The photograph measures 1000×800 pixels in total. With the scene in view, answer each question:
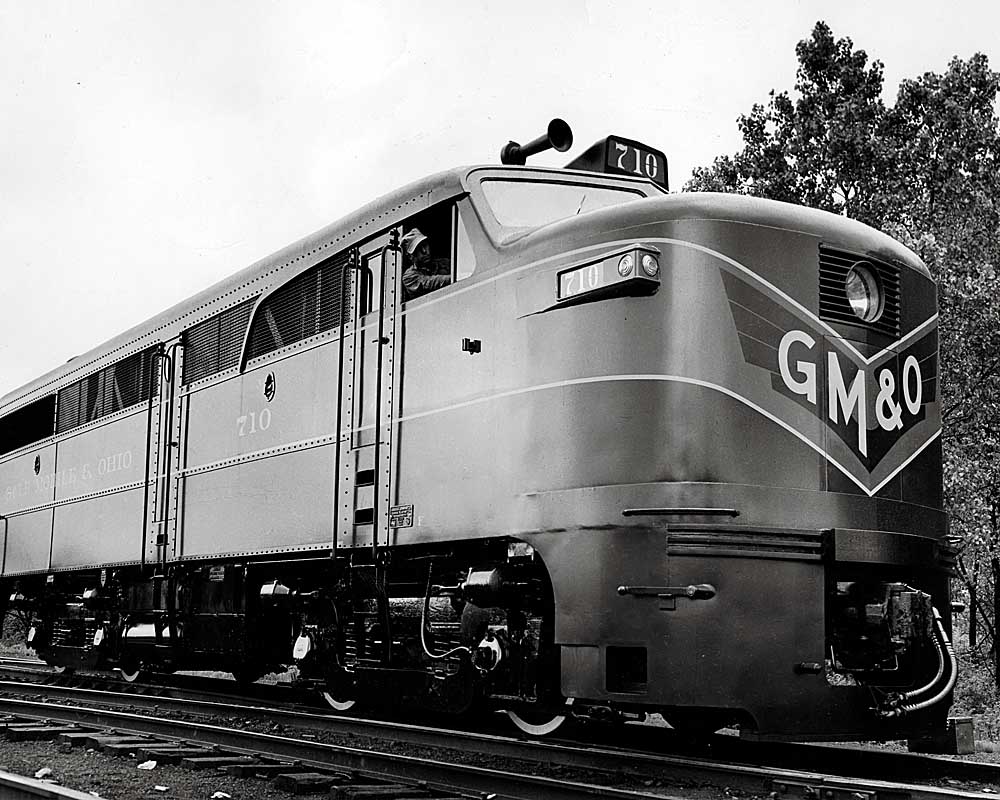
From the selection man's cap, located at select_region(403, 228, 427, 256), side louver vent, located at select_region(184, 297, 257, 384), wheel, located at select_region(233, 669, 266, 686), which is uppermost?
man's cap, located at select_region(403, 228, 427, 256)

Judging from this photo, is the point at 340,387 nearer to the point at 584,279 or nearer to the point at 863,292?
the point at 584,279

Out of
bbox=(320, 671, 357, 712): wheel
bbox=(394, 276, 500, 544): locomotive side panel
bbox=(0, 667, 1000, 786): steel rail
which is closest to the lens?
bbox=(0, 667, 1000, 786): steel rail

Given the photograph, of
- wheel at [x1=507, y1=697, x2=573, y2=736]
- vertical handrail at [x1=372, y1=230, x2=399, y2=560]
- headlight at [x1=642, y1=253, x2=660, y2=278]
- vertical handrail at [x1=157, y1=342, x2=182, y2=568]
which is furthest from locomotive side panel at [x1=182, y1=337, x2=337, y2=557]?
headlight at [x1=642, y1=253, x2=660, y2=278]

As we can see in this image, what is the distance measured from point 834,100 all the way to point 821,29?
1.78 meters

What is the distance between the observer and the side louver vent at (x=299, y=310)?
8.97m

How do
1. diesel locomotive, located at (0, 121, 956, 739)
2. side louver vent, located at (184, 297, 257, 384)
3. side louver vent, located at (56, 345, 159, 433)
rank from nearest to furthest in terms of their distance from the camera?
diesel locomotive, located at (0, 121, 956, 739), side louver vent, located at (184, 297, 257, 384), side louver vent, located at (56, 345, 159, 433)

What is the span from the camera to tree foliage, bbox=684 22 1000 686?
54.1 feet

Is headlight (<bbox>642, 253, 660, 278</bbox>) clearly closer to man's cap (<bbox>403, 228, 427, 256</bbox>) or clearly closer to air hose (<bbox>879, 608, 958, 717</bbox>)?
man's cap (<bbox>403, 228, 427, 256</bbox>)

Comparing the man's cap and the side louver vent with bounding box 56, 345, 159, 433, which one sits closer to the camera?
the man's cap

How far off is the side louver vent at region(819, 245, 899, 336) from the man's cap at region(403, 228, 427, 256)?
260cm

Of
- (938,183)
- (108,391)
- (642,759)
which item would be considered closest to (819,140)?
(938,183)

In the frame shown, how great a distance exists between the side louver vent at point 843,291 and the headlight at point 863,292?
3cm

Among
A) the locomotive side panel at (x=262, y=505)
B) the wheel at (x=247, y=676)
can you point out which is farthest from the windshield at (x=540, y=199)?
the wheel at (x=247, y=676)

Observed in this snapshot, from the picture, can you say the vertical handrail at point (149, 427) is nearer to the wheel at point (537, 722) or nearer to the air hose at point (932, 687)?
the wheel at point (537, 722)
